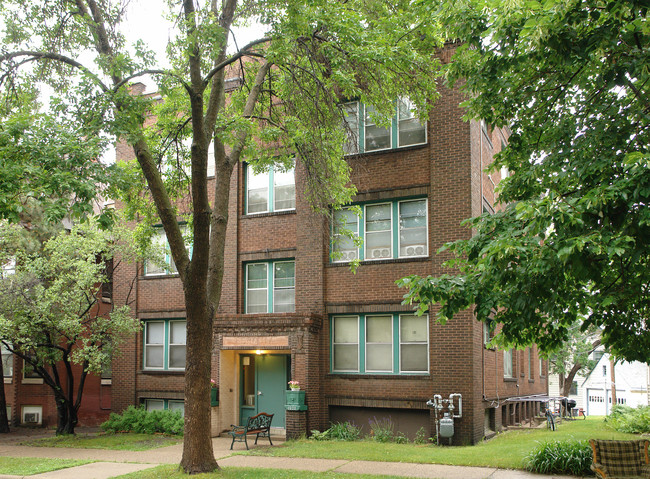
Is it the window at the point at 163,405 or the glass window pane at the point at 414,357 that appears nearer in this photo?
the glass window pane at the point at 414,357

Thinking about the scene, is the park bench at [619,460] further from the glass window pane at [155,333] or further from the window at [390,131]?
the glass window pane at [155,333]

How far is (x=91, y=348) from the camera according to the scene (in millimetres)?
18469

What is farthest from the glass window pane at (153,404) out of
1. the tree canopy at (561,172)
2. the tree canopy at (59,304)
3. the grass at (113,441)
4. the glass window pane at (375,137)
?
the tree canopy at (561,172)

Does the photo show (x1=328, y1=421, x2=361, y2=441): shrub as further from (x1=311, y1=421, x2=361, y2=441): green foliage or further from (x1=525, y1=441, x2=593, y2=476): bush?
(x1=525, y1=441, x2=593, y2=476): bush

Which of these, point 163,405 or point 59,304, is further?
point 163,405

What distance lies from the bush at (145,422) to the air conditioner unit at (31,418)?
16.7ft

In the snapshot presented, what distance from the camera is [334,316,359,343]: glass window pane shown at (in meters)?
18.6

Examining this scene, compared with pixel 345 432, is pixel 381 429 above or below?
above

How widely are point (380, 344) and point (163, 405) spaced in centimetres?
848

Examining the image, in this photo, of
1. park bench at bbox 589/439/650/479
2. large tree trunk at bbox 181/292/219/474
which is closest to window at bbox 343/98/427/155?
large tree trunk at bbox 181/292/219/474

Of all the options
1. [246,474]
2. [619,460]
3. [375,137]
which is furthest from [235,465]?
[375,137]

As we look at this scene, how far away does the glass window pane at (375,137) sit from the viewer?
18844mm

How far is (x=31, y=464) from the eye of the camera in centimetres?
1453

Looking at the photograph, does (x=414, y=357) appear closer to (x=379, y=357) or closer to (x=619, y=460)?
(x=379, y=357)
